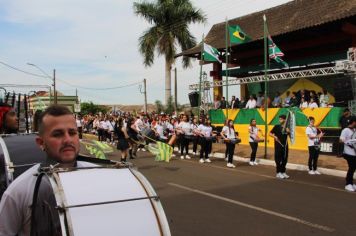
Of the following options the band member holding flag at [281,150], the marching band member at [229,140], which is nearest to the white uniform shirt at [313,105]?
the marching band member at [229,140]

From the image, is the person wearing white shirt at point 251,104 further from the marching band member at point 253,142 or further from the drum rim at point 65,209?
the drum rim at point 65,209

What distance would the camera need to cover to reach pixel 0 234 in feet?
7.43

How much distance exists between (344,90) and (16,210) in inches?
616

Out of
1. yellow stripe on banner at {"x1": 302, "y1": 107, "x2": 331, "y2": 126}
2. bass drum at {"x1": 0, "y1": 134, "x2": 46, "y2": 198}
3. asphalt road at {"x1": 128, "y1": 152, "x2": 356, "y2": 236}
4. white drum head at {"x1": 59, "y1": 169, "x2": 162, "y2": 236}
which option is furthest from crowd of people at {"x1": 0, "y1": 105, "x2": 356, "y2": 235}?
yellow stripe on banner at {"x1": 302, "y1": 107, "x2": 331, "y2": 126}

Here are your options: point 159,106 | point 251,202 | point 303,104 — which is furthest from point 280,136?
point 159,106

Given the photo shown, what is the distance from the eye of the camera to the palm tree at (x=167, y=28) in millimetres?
34594

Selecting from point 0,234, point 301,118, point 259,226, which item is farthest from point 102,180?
point 301,118

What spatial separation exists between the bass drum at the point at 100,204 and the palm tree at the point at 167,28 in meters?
32.2

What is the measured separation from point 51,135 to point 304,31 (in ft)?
65.9

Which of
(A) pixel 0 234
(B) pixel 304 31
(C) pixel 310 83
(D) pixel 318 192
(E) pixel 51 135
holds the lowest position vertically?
(D) pixel 318 192

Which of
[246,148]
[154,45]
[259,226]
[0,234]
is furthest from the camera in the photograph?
[154,45]

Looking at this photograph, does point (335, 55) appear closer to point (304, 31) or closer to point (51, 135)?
point (304, 31)

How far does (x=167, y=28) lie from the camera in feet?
114

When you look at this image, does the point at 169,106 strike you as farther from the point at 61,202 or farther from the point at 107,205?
the point at 61,202
